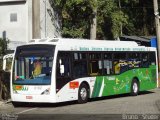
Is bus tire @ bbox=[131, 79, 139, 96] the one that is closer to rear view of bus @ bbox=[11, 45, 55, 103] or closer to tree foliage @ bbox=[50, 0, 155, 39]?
rear view of bus @ bbox=[11, 45, 55, 103]

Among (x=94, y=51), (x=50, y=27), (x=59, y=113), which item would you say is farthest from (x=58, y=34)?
(x=59, y=113)

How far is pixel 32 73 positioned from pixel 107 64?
4.59 meters

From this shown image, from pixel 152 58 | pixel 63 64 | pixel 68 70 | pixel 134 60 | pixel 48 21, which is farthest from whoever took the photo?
pixel 48 21

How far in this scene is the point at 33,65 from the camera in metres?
19.9

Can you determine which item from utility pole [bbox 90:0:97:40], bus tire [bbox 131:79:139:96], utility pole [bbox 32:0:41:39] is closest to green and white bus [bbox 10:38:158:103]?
bus tire [bbox 131:79:139:96]

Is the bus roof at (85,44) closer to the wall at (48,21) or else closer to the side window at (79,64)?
the side window at (79,64)

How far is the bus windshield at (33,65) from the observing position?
1941cm

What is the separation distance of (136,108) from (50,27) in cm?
1946

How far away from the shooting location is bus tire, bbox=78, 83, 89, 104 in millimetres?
20797

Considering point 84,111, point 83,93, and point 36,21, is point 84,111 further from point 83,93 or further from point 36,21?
point 36,21

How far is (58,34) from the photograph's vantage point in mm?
37812

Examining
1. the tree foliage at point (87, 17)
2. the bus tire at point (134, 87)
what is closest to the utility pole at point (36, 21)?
the bus tire at point (134, 87)

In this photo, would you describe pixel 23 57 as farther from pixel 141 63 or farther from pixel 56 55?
pixel 141 63

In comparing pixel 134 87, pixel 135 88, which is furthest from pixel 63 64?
pixel 135 88
